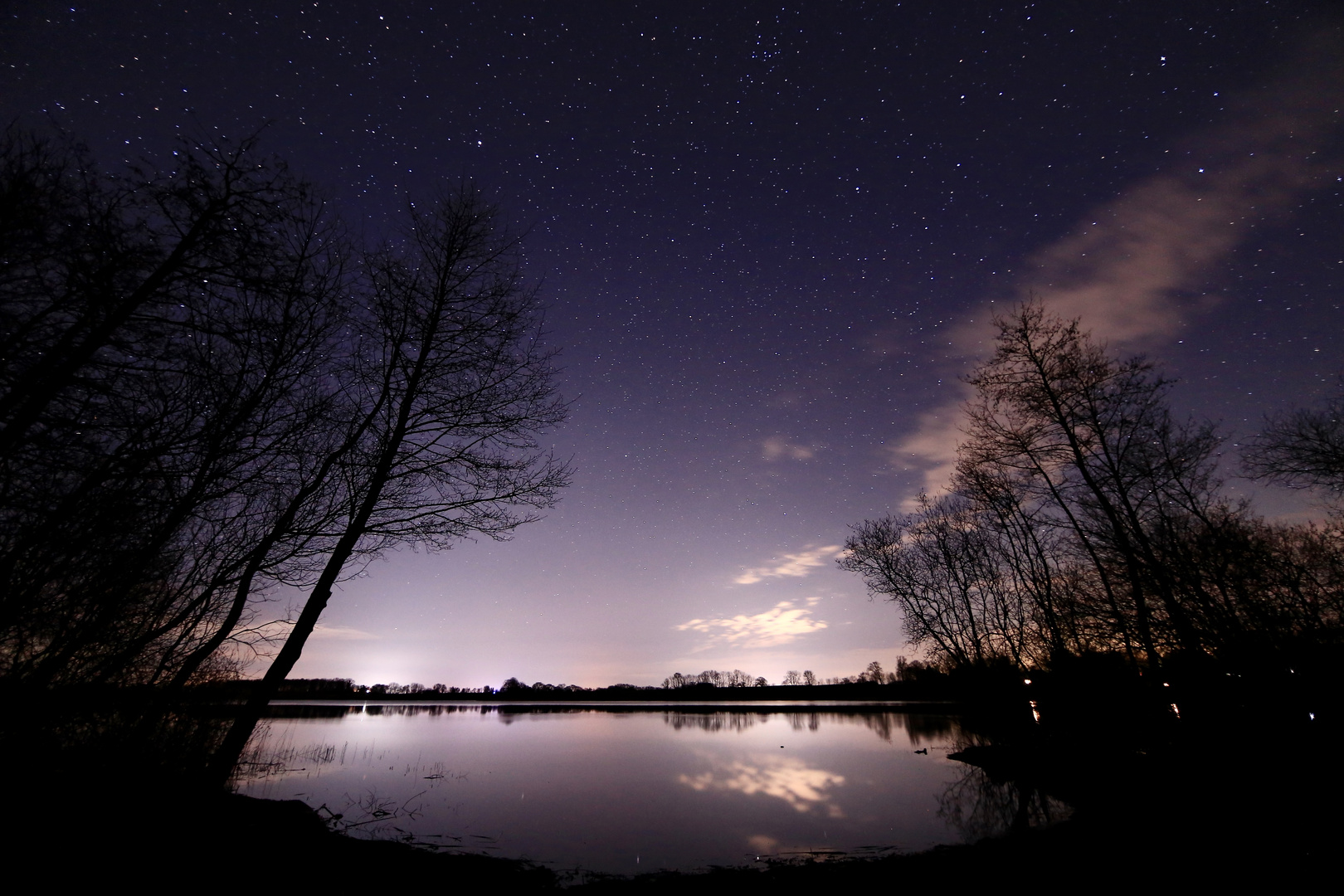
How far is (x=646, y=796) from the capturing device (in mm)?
17812

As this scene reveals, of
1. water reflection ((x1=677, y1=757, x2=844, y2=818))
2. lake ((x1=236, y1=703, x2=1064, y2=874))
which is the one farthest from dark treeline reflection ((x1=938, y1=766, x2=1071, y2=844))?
water reflection ((x1=677, y1=757, x2=844, y2=818))

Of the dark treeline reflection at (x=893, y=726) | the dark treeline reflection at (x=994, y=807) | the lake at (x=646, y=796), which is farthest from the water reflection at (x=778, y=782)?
the dark treeline reflection at (x=893, y=726)

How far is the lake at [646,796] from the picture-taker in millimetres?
11539

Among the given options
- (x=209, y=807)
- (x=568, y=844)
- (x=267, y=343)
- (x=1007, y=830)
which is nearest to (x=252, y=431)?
(x=267, y=343)

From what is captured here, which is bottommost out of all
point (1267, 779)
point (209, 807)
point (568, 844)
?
point (568, 844)

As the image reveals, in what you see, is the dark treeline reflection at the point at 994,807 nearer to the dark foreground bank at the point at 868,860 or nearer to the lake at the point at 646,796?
the lake at the point at 646,796

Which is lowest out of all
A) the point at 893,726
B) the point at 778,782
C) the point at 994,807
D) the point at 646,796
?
the point at 646,796

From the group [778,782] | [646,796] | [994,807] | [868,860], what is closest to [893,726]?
[778,782]

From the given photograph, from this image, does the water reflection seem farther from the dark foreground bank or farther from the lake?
the dark foreground bank

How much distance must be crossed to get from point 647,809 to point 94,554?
15.7 meters

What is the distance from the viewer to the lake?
11.5 metres

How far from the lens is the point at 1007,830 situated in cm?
1138

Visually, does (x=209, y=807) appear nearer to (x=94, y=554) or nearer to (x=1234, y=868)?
(x=94, y=554)

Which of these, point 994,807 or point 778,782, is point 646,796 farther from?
point 994,807
